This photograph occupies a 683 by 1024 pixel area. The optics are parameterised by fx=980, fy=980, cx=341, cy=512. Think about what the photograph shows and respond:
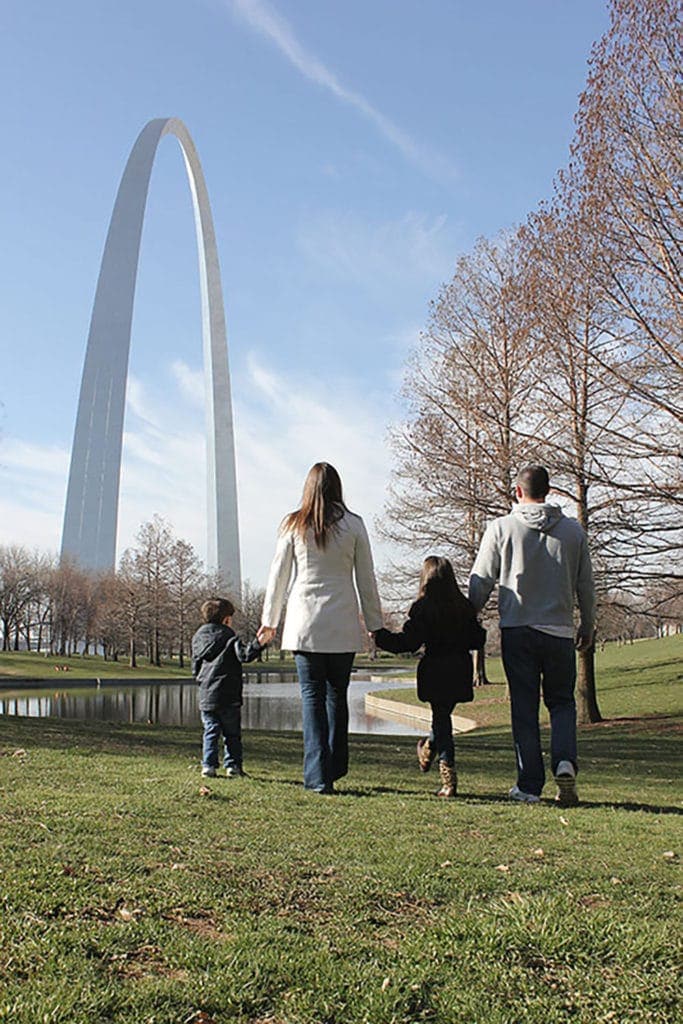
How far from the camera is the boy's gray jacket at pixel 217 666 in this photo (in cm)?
729

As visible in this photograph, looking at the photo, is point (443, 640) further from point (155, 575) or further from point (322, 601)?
point (155, 575)

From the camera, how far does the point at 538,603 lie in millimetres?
6047

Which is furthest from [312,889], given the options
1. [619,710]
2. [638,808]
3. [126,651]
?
[126,651]

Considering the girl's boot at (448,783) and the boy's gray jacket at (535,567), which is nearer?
the boy's gray jacket at (535,567)

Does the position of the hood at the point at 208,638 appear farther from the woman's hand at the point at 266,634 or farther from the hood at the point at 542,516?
the hood at the point at 542,516

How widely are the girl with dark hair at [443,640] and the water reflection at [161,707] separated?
518 inches

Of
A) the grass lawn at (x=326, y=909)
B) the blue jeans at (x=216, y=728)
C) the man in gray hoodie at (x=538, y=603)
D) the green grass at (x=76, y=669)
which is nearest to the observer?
the grass lawn at (x=326, y=909)

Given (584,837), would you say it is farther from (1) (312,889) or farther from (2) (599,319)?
(2) (599,319)

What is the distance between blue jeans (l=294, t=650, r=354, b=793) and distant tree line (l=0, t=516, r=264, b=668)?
51755 mm

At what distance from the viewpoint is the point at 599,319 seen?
47.1 feet

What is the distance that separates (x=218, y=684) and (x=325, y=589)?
174 centimetres

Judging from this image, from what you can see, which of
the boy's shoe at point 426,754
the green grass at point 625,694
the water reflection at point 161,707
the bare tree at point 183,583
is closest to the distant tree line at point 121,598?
the bare tree at point 183,583

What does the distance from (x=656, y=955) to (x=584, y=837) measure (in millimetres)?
1886

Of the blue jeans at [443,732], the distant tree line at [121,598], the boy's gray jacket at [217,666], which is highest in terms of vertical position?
the distant tree line at [121,598]
